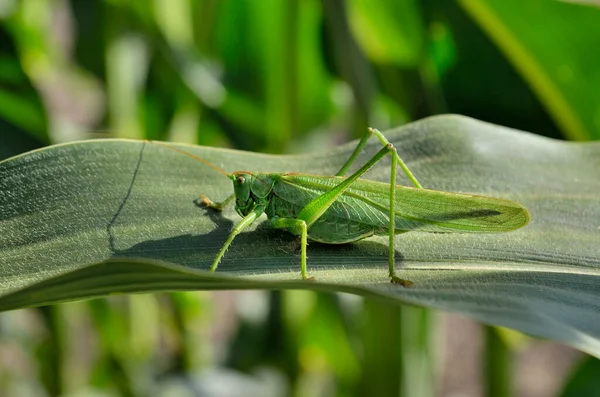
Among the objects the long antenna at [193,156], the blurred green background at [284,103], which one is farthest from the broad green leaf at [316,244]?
the blurred green background at [284,103]


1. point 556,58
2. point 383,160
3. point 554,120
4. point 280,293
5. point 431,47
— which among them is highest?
point 431,47

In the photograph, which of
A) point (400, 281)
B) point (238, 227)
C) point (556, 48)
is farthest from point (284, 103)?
point (400, 281)

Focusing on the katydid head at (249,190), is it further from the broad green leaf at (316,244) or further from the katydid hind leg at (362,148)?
the katydid hind leg at (362,148)

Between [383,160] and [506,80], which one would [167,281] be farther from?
[506,80]

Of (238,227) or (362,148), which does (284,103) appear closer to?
(362,148)

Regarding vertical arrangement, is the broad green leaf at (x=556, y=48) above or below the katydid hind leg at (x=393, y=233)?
above

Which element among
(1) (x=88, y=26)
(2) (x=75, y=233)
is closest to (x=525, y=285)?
(2) (x=75, y=233)
